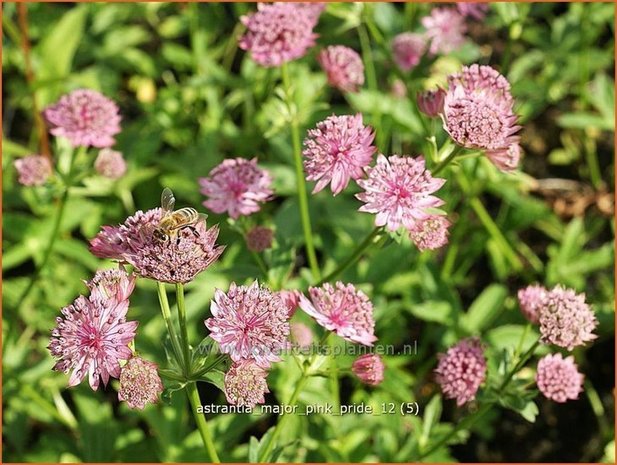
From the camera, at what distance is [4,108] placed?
3.34m

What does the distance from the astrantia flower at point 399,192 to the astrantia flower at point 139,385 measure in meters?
0.47

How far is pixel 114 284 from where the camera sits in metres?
1.35

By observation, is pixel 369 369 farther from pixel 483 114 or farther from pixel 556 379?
pixel 483 114

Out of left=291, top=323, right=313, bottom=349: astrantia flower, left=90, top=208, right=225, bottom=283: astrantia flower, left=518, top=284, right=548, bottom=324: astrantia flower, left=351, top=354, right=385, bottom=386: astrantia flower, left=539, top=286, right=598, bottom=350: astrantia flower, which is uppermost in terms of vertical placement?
left=90, top=208, right=225, bottom=283: astrantia flower

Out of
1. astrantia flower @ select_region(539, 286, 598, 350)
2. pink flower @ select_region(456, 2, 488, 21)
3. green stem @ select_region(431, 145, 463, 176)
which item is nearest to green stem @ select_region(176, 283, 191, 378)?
green stem @ select_region(431, 145, 463, 176)

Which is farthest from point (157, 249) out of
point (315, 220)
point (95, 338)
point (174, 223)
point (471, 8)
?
A: point (471, 8)

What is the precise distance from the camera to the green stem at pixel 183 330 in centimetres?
134

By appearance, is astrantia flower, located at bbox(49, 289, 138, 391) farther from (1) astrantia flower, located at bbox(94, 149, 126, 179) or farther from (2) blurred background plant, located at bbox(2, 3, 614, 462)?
(1) astrantia flower, located at bbox(94, 149, 126, 179)

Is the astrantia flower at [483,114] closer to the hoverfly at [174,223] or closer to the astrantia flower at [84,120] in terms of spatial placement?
the hoverfly at [174,223]

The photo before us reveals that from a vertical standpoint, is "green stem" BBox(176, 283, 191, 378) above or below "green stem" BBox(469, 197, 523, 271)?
above

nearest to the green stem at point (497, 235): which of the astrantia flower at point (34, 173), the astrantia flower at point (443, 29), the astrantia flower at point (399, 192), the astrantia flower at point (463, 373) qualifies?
the astrantia flower at point (443, 29)

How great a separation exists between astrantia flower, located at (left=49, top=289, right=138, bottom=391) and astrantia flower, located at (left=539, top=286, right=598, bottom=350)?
0.83 m

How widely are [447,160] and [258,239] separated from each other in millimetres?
460

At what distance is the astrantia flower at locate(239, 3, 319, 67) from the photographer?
6.43 feet
